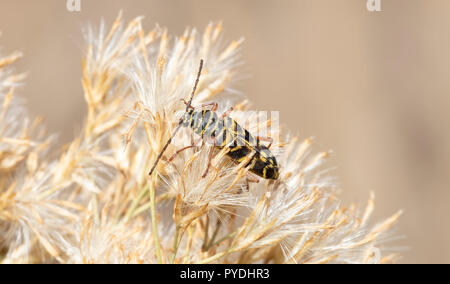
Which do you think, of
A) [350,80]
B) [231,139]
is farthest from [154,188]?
[350,80]

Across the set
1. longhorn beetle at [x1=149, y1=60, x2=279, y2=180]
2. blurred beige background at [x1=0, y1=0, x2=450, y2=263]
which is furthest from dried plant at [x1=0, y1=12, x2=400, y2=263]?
blurred beige background at [x1=0, y1=0, x2=450, y2=263]

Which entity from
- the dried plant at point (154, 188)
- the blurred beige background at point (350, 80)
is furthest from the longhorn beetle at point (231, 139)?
the blurred beige background at point (350, 80)

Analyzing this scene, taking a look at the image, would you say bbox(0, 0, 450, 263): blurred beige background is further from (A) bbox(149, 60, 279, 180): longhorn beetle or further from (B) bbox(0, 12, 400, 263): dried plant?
(A) bbox(149, 60, 279, 180): longhorn beetle

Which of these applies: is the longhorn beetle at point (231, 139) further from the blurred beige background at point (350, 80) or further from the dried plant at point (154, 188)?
the blurred beige background at point (350, 80)

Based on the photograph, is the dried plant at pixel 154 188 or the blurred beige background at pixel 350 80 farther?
the blurred beige background at pixel 350 80

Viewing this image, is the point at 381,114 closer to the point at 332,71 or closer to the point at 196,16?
the point at 332,71
